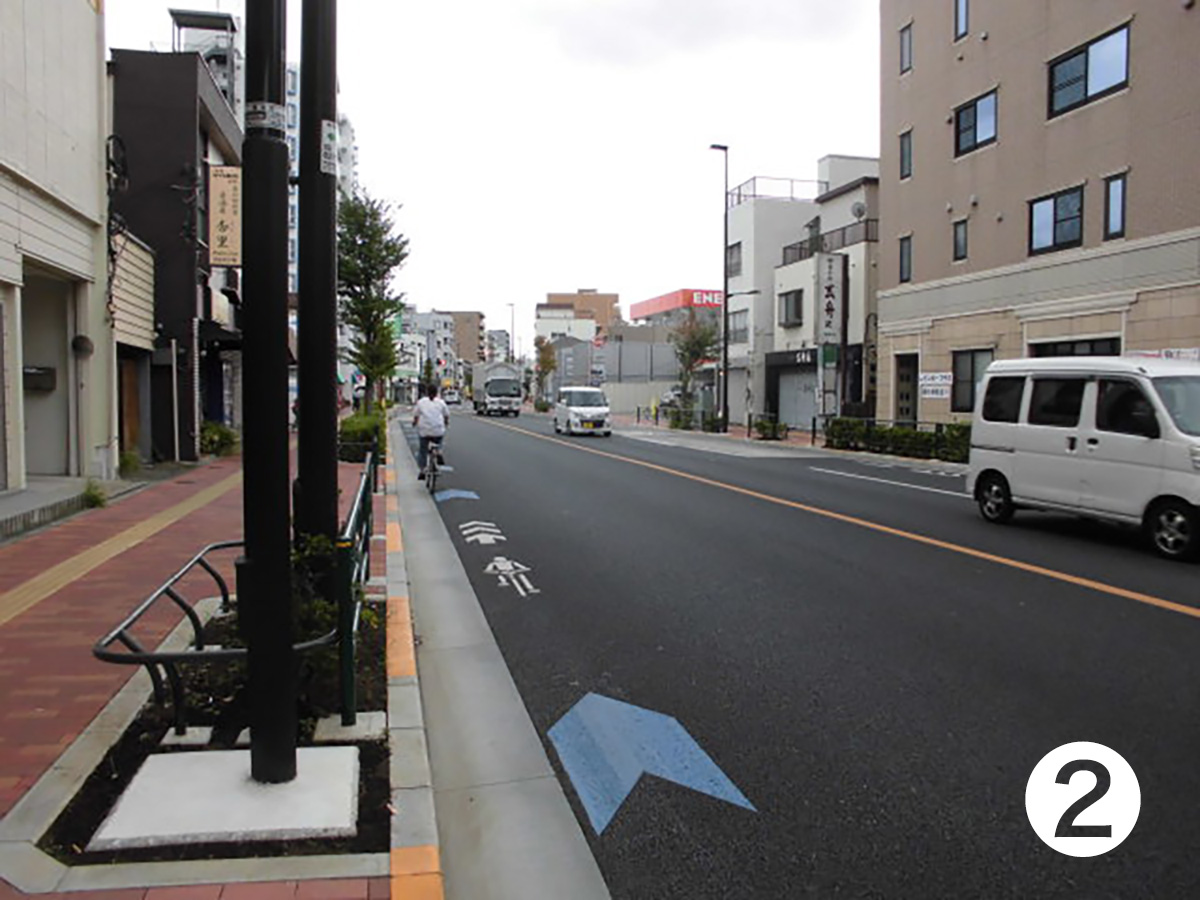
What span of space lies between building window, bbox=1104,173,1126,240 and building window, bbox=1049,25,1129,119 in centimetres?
205

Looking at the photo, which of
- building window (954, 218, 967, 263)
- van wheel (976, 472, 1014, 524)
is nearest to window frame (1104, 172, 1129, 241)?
building window (954, 218, 967, 263)

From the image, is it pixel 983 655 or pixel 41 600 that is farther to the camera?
pixel 41 600

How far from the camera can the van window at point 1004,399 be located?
11.4 m

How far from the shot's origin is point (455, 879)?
3455 mm

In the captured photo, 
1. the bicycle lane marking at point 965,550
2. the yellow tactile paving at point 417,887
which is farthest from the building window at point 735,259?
the yellow tactile paving at point 417,887

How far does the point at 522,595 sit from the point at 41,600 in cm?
373

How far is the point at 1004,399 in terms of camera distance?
38.1 ft

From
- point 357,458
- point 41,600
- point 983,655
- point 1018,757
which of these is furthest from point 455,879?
point 357,458

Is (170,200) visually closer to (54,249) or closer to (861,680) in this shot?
(54,249)

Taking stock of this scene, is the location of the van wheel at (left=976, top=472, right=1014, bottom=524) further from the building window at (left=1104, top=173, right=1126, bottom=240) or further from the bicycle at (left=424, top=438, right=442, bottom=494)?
the building window at (left=1104, top=173, right=1126, bottom=240)

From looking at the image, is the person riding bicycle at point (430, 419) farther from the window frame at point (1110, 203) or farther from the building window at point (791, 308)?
the building window at point (791, 308)

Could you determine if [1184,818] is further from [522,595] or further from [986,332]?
[986,332]

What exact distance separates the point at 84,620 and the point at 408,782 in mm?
3727

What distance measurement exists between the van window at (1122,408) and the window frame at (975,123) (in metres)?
17.6
